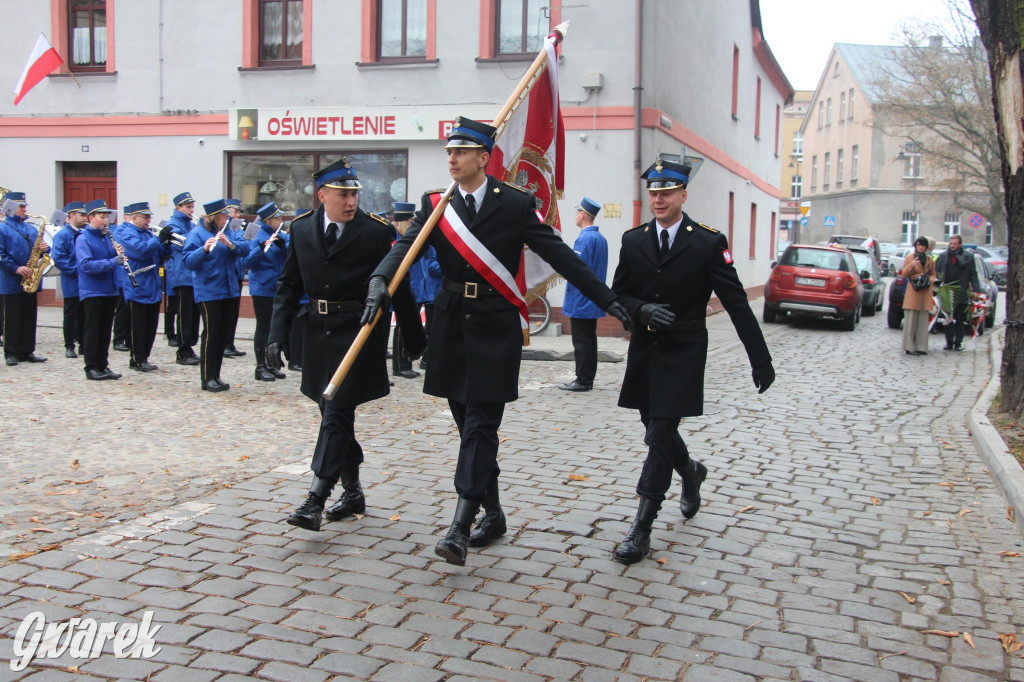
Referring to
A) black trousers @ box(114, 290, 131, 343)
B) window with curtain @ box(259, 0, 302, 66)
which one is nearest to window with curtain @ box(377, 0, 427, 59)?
window with curtain @ box(259, 0, 302, 66)

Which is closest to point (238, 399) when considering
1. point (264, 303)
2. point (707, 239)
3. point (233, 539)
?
point (264, 303)

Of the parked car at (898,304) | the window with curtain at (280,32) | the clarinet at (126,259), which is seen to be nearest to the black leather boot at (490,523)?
the clarinet at (126,259)

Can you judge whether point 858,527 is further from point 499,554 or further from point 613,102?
point 613,102

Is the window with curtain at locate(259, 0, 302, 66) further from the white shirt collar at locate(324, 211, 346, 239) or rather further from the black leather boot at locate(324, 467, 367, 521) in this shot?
the black leather boot at locate(324, 467, 367, 521)

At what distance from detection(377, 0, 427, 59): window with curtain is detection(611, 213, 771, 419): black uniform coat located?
13.3m

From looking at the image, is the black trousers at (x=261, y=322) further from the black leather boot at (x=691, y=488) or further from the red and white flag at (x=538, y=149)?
the black leather boot at (x=691, y=488)

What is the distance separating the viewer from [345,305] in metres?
5.17

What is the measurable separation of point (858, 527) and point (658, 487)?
4.78 ft

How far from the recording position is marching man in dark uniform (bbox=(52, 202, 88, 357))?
11.5m

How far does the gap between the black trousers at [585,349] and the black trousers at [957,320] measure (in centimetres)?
833

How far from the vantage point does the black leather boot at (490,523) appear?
195 inches

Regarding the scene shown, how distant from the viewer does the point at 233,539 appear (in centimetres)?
490

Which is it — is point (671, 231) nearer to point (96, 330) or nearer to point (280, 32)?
point (96, 330)

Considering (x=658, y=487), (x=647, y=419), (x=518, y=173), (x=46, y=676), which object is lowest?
(x=46, y=676)
